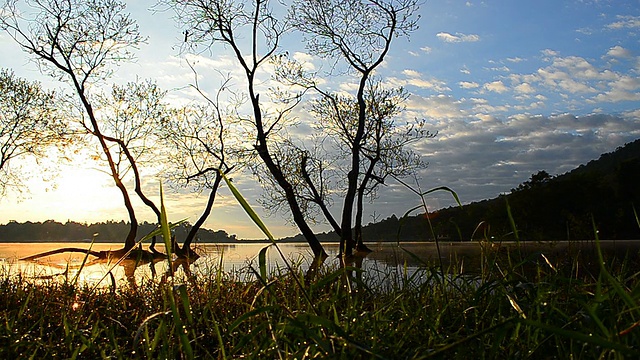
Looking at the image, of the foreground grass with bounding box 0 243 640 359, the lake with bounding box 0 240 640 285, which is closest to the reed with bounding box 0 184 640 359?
the foreground grass with bounding box 0 243 640 359

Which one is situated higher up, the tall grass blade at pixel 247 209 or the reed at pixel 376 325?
the tall grass blade at pixel 247 209

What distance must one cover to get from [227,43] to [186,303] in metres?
18.3

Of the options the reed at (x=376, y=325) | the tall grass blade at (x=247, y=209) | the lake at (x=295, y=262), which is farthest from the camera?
the lake at (x=295, y=262)

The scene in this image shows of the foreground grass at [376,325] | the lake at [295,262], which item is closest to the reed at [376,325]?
the foreground grass at [376,325]

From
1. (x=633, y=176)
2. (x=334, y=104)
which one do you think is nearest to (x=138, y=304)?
(x=334, y=104)

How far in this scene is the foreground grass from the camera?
133 centimetres

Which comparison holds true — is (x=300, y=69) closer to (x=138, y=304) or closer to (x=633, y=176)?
(x=138, y=304)

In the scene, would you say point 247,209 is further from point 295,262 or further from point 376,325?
point 295,262

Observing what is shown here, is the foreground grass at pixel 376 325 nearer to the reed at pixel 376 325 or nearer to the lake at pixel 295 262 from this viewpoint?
the reed at pixel 376 325

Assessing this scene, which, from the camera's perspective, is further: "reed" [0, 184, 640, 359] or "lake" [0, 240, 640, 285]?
"lake" [0, 240, 640, 285]

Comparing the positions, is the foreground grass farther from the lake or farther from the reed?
the lake

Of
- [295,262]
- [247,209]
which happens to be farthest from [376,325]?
[295,262]

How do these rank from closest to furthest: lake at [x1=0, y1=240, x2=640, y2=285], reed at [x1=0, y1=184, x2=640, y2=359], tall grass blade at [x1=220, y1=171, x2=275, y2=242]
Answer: tall grass blade at [x1=220, y1=171, x2=275, y2=242]
reed at [x1=0, y1=184, x2=640, y2=359]
lake at [x1=0, y1=240, x2=640, y2=285]

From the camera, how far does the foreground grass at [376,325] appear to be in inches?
52.5
